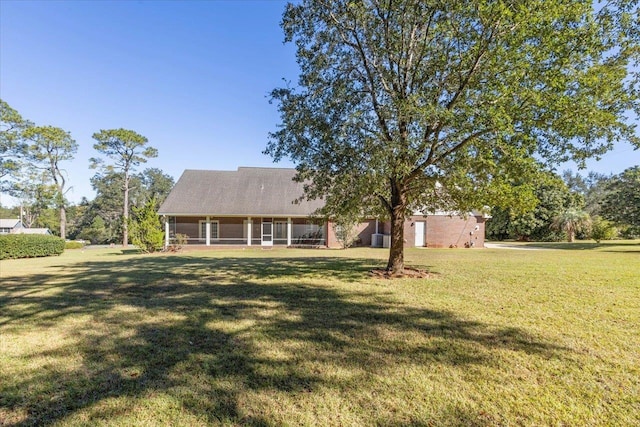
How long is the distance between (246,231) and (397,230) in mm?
17699

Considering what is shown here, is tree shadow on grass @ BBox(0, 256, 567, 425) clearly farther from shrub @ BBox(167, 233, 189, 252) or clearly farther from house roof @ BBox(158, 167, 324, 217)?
house roof @ BBox(158, 167, 324, 217)

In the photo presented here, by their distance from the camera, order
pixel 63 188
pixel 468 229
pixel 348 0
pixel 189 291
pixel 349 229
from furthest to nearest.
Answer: pixel 63 188, pixel 468 229, pixel 349 229, pixel 348 0, pixel 189 291

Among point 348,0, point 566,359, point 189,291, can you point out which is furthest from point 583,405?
point 348,0

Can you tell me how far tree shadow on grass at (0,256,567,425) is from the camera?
3.20 metres

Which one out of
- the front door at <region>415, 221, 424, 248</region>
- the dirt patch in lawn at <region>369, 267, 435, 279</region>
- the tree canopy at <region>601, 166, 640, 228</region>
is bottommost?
the dirt patch in lawn at <region>369, 267, 435, 279</region>

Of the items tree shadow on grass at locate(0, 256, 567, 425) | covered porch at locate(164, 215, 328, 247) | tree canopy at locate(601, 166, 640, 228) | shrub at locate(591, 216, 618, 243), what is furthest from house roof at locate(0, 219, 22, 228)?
shrub at locate(591, 216, 618, 243)

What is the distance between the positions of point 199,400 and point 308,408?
40.6 inches

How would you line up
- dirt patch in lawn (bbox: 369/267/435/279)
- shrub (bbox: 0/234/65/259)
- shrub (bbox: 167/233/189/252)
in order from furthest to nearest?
shrub (bbox: 167/233/189/252), shrub (bbox: 0/234/65/259), dirt patch in lawn (bbox: 369/267/435/279)

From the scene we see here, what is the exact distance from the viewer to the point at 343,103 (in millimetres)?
9719

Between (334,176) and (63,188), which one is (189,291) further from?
(63,188)

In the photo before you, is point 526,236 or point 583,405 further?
point 526,236

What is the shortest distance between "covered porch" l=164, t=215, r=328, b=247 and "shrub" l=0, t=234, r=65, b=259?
6.84 m

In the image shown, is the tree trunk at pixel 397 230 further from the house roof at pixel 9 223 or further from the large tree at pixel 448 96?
the house roof at pixel 9 223

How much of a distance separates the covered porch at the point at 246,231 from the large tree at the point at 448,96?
15.7 m
